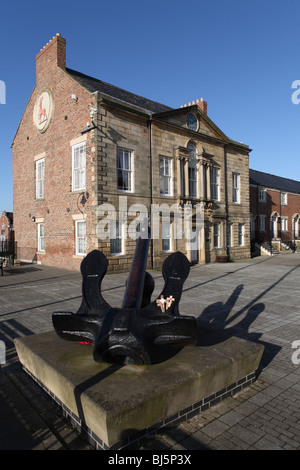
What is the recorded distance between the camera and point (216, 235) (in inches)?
882

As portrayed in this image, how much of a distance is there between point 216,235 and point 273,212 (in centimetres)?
1450

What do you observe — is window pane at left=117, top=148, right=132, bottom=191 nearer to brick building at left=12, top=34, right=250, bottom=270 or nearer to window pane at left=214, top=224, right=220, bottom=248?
brick building at left=12, top=34, right=250, bottom=270

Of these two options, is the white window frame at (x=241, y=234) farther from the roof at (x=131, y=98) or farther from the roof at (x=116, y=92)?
the roof at (x=116, y=92)

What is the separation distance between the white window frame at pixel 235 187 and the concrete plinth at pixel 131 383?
825 inches

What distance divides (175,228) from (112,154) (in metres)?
5.92

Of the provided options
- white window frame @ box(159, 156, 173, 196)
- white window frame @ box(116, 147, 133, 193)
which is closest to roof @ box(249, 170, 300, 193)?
white window frame @ box(159, 156, 173, 196)

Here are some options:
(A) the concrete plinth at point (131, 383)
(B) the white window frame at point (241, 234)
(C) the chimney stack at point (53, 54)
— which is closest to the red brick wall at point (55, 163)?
(C) the chimney stack at point (53, 54)

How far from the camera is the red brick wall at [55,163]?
1609cm

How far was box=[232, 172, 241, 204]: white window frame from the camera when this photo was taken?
24.0m

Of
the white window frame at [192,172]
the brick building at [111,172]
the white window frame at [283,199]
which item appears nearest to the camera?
the brick building at [111,172]

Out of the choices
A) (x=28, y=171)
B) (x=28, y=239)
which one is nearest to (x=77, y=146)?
(x=28, y=171)

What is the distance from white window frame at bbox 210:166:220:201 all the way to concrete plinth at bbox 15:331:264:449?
1878 centimetres

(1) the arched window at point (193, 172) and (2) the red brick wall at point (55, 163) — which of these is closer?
(2) the red brick wall at point (55, 163)

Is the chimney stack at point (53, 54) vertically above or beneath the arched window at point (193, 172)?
above
